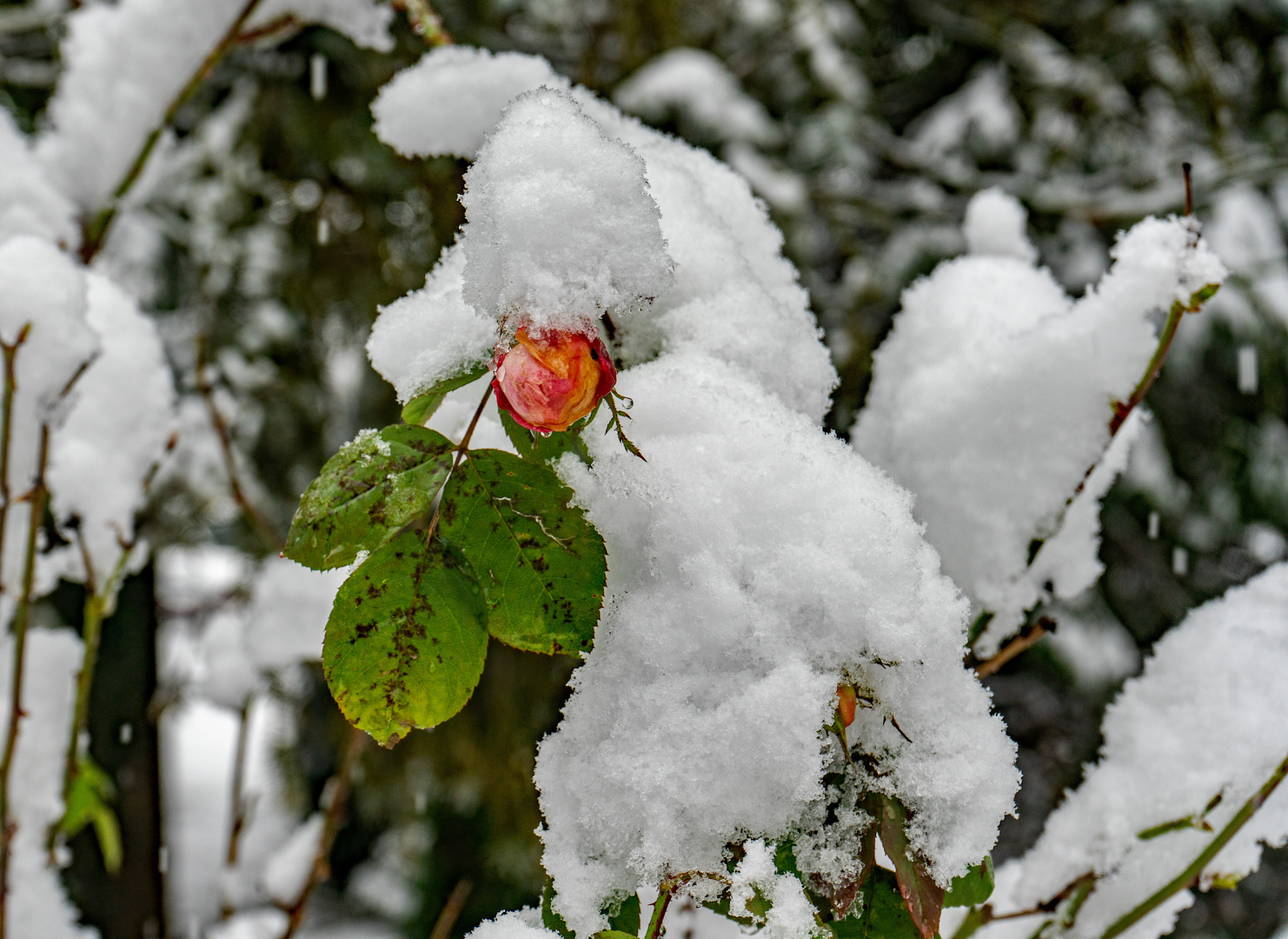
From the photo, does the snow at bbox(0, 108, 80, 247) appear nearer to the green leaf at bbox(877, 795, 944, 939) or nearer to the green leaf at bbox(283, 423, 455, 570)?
the green leaf at bbox(283, 423, 455, 570)

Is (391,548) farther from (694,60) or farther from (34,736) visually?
(694,60)

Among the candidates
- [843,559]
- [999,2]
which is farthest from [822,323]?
[843,559]

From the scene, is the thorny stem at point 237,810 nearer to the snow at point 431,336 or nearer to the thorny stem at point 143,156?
the thorny stem at point 143,156

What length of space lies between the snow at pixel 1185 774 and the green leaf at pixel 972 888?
0.85ft

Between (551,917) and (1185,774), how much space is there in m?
0.47

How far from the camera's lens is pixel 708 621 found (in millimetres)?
389

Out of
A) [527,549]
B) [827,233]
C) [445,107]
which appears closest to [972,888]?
[527,549]

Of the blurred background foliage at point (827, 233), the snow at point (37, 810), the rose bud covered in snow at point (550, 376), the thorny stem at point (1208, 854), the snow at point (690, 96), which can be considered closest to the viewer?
the rose bud covered in snow at point (550, 376)

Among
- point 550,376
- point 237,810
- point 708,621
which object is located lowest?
point 237,810

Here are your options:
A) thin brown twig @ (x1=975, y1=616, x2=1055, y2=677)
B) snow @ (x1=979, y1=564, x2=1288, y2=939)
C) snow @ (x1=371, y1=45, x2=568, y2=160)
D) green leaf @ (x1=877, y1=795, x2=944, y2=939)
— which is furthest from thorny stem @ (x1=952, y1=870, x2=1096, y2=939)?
snow @ (x1=371, y1=45, x2=568, y2=160)

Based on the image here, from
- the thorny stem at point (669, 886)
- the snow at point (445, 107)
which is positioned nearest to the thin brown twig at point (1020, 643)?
the thorny stem at point (669, 886)

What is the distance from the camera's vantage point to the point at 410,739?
227 cm

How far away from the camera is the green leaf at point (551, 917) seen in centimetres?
40

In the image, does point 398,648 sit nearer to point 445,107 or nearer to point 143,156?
point 445,107
